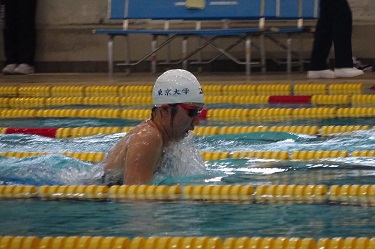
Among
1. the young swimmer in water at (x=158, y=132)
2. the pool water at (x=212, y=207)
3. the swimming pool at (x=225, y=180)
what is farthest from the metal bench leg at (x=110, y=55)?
the young swimmer in water at (x=158, y=132)

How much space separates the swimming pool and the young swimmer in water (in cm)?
18

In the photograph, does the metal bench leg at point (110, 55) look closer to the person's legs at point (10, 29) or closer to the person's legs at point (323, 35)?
the person's legs at point (10, 29)

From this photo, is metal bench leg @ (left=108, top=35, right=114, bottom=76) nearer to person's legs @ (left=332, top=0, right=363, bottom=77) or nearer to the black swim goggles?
person's legs @ (left=332, top=0, right=363, bottom=77)

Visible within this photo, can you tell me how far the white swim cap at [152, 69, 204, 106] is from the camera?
463cm

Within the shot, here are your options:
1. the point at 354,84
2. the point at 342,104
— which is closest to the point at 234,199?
the point at 342,104

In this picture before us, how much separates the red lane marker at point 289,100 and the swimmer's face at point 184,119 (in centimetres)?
414

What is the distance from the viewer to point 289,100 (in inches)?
342

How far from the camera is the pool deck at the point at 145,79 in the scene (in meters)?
10.0

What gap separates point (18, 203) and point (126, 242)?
129cm

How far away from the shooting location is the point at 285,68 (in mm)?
12078

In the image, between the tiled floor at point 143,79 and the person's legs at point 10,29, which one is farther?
the person's legs at point 10,29

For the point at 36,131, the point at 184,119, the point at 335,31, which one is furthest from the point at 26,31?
the point at 184,119

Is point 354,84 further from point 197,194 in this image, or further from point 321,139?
point 197,194

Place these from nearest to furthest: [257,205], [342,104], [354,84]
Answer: [257,205] → [342,104] → [354,84]
